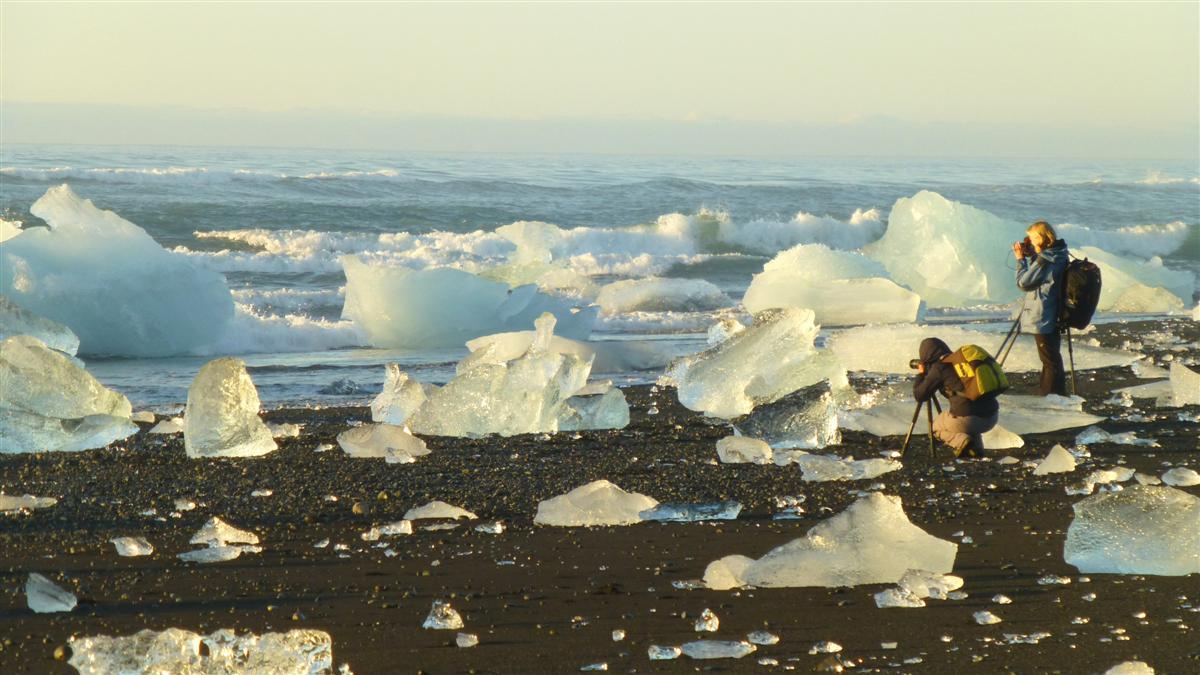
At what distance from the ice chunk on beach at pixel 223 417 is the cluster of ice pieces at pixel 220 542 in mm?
1605

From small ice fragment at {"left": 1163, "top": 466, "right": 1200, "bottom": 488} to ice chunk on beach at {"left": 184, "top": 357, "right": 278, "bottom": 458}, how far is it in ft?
14.8

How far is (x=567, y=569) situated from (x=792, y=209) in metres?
28.0

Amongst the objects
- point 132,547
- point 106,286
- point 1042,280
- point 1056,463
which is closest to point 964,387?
point 1056,463

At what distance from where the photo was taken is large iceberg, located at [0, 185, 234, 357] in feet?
37.7

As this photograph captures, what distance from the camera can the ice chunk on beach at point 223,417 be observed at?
6730mm

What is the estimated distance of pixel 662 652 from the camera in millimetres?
3818

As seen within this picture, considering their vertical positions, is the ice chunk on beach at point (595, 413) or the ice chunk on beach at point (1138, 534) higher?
the ice chunk on beach at point (1138, 534)

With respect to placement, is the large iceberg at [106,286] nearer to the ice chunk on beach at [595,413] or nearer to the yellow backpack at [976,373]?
the ice chunk on beach at [595,413]

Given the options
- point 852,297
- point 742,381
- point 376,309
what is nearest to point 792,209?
point 852,297

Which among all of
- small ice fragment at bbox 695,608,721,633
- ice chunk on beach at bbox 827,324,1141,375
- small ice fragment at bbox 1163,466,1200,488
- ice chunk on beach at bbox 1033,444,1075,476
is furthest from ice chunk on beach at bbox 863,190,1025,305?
small ice fragment at bbox 695,608,721,633

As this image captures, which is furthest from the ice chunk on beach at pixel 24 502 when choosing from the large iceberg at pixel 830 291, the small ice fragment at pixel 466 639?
the large iceberg at pixel 830 291

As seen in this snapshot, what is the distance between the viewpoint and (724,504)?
5508mm

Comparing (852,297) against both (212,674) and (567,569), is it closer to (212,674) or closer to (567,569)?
(567,569)

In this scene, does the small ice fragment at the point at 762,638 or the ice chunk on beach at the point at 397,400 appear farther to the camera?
the ice chunk on beach at the point at 397,400
